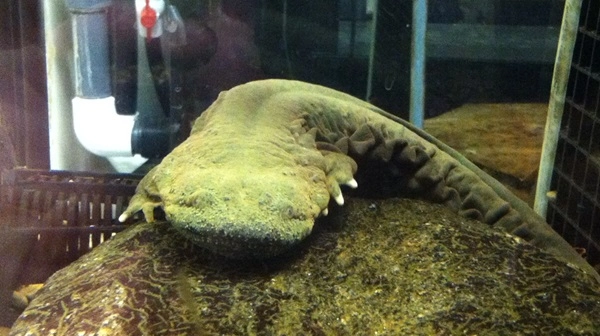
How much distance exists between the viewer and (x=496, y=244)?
175 cm

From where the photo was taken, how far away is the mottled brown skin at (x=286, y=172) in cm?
150

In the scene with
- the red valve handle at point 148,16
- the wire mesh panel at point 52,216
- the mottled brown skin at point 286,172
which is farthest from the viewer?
the red valve handle at point 148,16

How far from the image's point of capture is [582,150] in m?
2.53

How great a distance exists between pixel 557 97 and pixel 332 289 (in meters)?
1.59

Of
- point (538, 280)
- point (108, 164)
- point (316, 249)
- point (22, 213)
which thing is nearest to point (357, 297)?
point (316, 249)

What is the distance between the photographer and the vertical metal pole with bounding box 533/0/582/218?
99.7 inches

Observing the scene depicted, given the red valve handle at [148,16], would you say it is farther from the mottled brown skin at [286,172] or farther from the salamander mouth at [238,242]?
the salamander mouth at [238,242]

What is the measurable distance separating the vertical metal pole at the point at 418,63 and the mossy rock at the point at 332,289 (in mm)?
1332

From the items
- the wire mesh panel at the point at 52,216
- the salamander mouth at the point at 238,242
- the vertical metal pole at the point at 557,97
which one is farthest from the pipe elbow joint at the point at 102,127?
the vertical metal pole at the point at 557,97

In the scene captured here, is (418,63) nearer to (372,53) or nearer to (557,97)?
(372,53)

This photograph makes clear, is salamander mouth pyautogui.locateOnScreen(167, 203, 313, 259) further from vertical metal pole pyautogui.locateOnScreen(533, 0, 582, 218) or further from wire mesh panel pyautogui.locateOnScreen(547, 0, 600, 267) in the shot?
vertical metal pole pyautogui.locateOnScreen(533, 0, 582, 218)

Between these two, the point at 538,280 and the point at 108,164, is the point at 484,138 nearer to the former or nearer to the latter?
the point at 538,280

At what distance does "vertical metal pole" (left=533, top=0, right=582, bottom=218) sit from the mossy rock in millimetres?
1029

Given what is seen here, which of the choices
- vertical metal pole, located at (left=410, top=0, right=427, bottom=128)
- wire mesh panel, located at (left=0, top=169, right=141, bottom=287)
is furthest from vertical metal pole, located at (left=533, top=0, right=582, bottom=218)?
wire mesh panel, located at (left=0, top=169, right=141, bottom=287)
